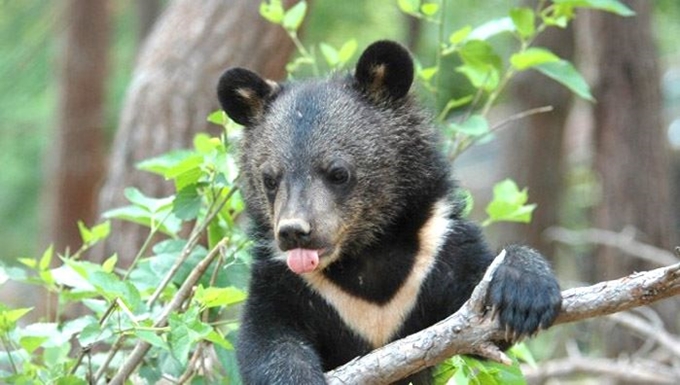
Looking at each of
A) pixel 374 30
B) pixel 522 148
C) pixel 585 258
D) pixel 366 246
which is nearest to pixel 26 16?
pixel 374 30

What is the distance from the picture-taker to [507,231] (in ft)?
35.7

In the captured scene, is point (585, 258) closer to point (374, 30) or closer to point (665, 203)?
point (374, 30)

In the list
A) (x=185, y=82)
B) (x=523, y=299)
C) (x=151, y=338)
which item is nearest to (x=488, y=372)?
(x=523, y=299)

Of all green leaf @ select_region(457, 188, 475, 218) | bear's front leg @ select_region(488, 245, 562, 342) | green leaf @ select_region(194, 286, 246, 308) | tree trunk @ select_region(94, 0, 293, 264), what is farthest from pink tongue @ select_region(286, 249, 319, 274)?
tree trunk @ select_region(94, 0, 293, 264)

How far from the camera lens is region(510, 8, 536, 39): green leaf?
18.0 feet

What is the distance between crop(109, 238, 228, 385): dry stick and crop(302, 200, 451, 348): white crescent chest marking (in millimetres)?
439

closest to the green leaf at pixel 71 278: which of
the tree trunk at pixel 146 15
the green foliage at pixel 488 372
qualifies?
the green foliage at pixel 488 372

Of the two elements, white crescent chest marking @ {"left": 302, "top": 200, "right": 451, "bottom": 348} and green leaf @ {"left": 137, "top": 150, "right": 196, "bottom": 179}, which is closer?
white crescent chest marking @ {"left": 302, "top": 200, "right": 451, "bottom": 348}

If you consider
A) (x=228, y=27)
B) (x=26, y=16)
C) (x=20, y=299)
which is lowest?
(x=20, y=299)

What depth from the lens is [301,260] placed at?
4113mm

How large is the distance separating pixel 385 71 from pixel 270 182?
609 mm

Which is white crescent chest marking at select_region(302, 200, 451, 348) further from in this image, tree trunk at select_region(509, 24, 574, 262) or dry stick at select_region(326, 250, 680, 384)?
tree trunk at select_region(509, 24, 574, 262)

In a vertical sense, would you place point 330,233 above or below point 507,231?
above

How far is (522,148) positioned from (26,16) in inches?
184
